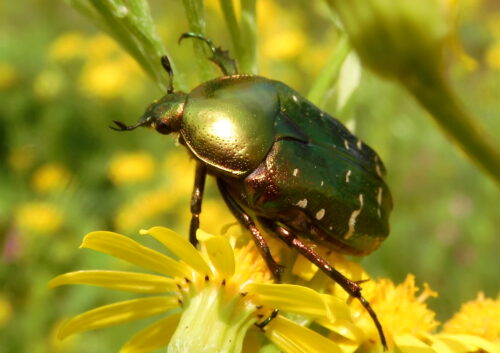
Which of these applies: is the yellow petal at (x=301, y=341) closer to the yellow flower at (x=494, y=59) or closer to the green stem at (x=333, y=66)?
the green stem at (x=333, y=66)

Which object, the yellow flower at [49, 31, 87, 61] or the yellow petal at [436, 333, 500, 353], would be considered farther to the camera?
the yellow flower at [49, 31, 87, 61]

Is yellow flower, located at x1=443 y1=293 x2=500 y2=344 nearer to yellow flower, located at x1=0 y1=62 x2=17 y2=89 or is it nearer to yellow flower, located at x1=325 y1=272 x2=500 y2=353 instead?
yellow flower, located at x1=325 y1=272 x2=500 y2=353

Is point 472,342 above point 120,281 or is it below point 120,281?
above

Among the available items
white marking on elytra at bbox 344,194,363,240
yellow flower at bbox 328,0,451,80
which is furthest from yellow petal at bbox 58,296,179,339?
yellow flower at bbox 328,0,451,80

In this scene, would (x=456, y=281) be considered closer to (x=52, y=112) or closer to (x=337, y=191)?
(x=337, y=191)

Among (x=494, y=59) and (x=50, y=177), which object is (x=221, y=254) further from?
(x=50, y=177)

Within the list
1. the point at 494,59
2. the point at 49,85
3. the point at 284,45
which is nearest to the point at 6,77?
the point at 49,85

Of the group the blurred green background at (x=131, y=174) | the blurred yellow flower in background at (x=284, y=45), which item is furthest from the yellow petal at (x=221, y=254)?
the blurred yellow flower in background at (x=284, y=45)

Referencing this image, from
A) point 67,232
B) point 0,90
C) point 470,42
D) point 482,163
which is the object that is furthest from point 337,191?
point 470,42
